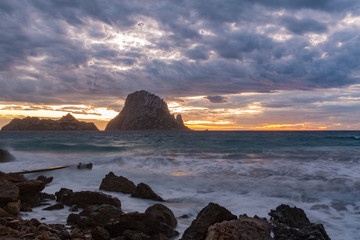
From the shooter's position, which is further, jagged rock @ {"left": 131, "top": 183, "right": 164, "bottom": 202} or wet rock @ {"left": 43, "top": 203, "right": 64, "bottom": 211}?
jagged rock @ {"left": 131, "top": 183, "right": 164, "bottom": 202}

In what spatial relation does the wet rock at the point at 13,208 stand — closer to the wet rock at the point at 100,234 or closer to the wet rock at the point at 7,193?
the wet rock at the point at 7,193

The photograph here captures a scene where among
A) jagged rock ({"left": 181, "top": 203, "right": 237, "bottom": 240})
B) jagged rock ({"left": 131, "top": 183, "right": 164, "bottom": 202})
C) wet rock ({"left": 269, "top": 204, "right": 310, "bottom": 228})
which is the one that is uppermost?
jagged rock ({"left": 181, "top": 203, "right": 237, "bottom": 240})

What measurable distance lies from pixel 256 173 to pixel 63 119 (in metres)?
190

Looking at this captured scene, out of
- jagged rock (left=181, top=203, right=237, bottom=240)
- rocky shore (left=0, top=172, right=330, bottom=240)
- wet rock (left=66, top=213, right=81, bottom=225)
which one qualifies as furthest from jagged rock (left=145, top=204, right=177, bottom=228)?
wet rock (left=66, top=213, right=81, bottom=225)

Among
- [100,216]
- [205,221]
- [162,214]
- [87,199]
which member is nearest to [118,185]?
[87,199]

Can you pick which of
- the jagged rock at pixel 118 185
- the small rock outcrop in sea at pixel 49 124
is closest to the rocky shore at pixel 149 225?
the jagged rock at pixel 118 185

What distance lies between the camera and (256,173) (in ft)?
47.8

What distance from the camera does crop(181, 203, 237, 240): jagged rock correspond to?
490cm

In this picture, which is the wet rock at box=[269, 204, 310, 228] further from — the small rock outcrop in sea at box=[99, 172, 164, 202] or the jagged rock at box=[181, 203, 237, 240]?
the small rock outcrop in sea at box=[99, 172, 164, 202]

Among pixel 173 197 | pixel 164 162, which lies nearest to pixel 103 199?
pixel 173 197

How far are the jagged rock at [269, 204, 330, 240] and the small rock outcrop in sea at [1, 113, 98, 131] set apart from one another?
621 feet

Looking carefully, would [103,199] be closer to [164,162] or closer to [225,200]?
[225,200]

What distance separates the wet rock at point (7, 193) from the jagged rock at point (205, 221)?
465 cm

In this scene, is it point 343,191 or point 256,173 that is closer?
point 343,191
